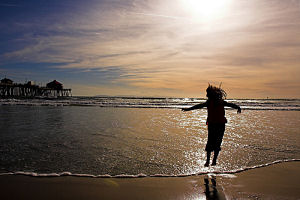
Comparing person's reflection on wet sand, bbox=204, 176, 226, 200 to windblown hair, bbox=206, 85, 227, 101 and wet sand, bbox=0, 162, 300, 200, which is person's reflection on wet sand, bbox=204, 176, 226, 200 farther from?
windblown hair, bbox=206, 85, 227, 101

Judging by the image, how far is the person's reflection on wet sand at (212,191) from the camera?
304 centimetres

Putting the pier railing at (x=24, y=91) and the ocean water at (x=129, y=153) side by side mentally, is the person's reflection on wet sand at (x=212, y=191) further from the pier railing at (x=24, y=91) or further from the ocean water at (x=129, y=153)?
the pier railing at (x=24, y=91)

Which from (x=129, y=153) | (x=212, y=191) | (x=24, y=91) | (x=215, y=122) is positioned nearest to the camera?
(x=212, y=191)

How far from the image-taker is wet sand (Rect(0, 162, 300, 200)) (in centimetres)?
310

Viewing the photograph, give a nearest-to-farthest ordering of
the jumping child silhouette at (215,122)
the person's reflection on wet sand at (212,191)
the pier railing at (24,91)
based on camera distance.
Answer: the person's reflection on wet sand at (212,191), the jumping child silhouette at (215,122), the pier railing at (24,91)

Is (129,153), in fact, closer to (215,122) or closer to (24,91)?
(215,122)

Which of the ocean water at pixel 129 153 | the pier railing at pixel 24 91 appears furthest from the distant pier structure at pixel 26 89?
the ocean water at pixel 129 153

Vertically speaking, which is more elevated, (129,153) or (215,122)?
(215,122)

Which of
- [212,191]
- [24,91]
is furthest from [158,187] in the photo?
[24,91]

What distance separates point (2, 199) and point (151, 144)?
3.93 m

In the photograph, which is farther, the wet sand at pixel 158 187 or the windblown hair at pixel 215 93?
the windblown hair at pixel 215 93

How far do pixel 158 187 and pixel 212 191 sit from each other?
2.95 feet

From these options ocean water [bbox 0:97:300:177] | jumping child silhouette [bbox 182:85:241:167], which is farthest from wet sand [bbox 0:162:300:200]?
jumping child silhouette [bbox 182:85:241:167]

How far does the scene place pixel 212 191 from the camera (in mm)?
3240
